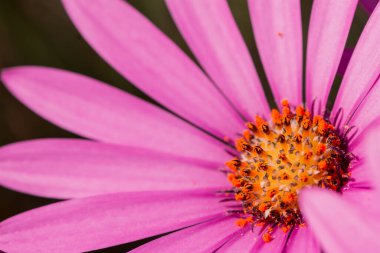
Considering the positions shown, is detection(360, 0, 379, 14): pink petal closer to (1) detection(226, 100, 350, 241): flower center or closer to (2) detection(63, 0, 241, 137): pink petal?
(1) detection(226, 100, 350, 241): flower center

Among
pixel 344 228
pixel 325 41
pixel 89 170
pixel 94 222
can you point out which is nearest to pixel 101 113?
pixel 89 170

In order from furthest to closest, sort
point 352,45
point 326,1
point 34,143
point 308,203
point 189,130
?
point 352,45
point 189,130
point 34,143
point 326,1
point 308,203

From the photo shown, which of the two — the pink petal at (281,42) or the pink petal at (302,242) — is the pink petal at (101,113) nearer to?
the pink petal at (281,42)

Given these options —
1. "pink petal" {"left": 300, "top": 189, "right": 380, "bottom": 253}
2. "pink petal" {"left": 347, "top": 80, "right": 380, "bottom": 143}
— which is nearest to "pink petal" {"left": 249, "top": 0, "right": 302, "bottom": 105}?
"pink petal" {"left": 347, "top": 80, "right": 380, "bottom": 143}

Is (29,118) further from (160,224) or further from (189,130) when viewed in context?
(160,224)

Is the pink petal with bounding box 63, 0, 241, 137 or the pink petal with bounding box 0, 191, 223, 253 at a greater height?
the pink petal with bounding box 63, 0, 241, 137

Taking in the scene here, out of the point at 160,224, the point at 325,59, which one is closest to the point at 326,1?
the point at 325,59

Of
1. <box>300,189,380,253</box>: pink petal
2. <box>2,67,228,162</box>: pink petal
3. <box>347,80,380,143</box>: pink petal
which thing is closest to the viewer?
<box>300,189,380,253</box>: pink petal
